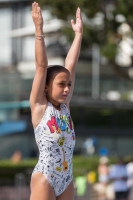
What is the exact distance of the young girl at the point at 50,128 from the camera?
5434 millimetres

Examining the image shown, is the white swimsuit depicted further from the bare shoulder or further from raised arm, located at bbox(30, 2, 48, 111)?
raised arm, located at bbox(30, 2, 48, 111)

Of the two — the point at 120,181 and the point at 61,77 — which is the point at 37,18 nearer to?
the point at 61,77

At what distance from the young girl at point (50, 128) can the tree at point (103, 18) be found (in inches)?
624

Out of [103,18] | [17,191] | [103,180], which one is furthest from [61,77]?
[103,18]

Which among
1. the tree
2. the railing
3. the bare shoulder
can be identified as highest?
the tree

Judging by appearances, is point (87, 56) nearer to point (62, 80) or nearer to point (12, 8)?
point (12, 8)

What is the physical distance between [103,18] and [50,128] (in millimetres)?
18223

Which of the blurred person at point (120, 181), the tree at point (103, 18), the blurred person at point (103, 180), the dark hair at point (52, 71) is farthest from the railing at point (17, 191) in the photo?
the dark hair at point (52, 71)

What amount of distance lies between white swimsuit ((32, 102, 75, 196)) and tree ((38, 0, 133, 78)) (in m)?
15.9

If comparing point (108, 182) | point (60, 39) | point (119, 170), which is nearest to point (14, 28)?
point (60, 39)

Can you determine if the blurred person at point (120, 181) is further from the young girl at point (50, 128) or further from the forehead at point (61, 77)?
the forehead at point (61, 77)

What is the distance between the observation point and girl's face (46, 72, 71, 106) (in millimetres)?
5516

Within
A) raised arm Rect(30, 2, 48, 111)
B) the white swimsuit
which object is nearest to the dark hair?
raised arm Rect(30, 2, 48, 111)

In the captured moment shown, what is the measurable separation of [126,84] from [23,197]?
2468 centimetres
